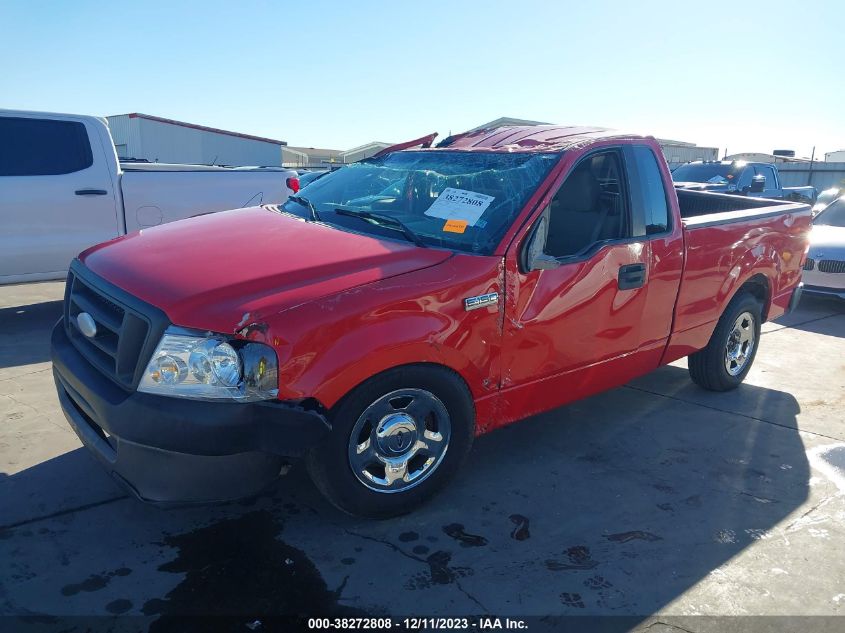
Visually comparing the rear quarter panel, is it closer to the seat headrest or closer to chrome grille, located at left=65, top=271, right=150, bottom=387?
the seat headrest

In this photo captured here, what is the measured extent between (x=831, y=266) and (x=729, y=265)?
474cm

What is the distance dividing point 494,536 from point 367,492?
0.63 meters

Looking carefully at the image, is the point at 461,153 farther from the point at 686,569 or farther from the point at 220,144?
the point at 220,144

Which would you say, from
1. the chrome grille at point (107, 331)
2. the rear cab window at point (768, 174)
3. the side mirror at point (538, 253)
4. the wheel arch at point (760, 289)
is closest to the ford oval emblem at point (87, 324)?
the chrome grille at point (107, 331)

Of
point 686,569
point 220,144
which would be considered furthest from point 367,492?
point 220,144

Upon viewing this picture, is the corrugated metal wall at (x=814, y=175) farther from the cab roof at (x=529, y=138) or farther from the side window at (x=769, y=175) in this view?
the cab roof at (x=529, y=138)

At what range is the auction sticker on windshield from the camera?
142 inches

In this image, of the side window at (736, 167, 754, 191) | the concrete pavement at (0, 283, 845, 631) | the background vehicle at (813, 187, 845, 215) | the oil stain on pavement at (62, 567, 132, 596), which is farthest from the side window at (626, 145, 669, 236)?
the side window at (736, 167, 754, 191)

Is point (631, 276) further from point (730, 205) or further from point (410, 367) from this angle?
point (730, 205)

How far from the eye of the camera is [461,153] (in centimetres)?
423

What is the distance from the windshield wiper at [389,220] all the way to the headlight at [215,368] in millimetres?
1091

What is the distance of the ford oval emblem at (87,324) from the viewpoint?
125 inches

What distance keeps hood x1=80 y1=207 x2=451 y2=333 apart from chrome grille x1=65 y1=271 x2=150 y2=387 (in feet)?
0.33

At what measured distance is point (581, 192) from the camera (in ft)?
13.8
